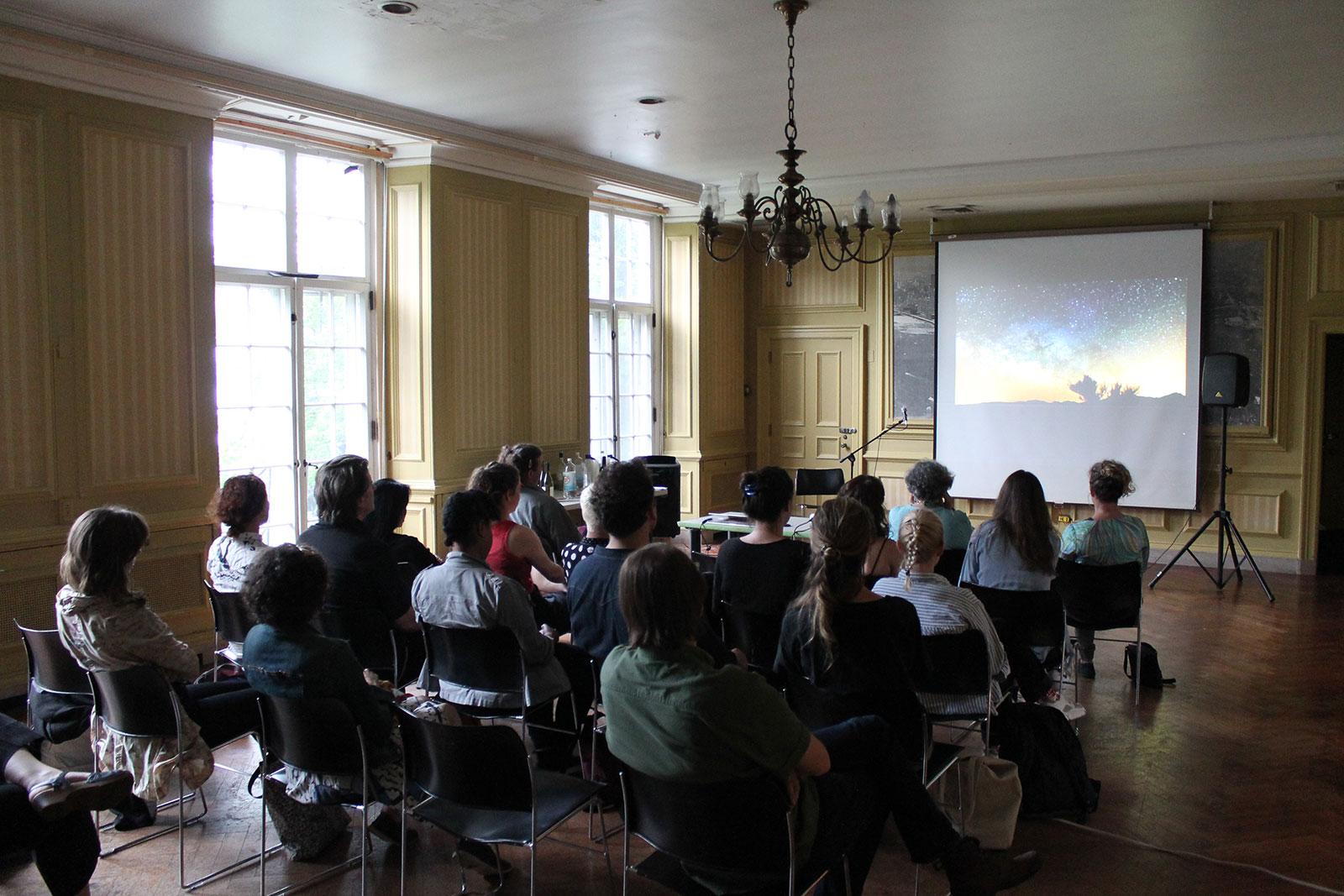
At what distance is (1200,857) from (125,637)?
3.48m

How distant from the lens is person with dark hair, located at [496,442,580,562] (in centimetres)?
488

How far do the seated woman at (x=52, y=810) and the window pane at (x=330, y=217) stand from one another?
4347 mm

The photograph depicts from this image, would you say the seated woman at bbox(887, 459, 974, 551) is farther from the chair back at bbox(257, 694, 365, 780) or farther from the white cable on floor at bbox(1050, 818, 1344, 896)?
the chair back at bbox(257, 694, 365, 780)

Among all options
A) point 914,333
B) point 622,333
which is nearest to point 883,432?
point 914,333

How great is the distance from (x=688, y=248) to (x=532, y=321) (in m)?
2.30

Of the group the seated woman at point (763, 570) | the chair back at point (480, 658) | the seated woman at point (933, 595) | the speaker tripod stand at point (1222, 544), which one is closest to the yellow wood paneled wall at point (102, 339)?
the chair back at point (480, 658)

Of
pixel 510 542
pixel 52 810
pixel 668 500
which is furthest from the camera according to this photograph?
pixel 668 500

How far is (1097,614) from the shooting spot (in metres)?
5.11

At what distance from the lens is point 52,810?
249 cm

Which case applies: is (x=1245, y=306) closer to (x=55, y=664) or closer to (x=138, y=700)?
(x=138, y=700)

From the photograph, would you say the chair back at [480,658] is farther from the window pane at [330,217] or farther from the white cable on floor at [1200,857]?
the window pane at [330,217]

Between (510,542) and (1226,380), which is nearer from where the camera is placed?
(510,542)

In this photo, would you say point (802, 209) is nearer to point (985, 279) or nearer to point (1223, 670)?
point (1223, 670)

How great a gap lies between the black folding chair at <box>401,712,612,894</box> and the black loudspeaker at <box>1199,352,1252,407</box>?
6963 millimetres
